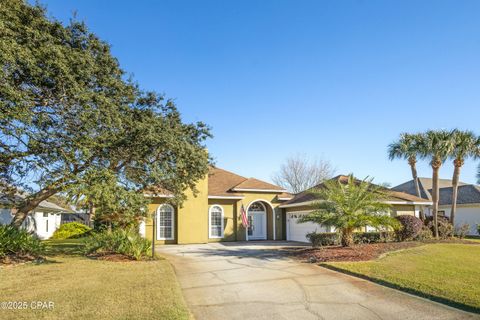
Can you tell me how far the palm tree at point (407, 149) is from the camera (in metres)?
23.3

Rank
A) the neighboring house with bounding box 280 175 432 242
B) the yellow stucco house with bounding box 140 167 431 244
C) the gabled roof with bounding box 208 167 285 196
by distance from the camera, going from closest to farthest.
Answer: the neighboring house with bounding box 280 175 432 242
the yellow stucco house with bounding box 140 167 431 244
the gabled roof with bounding box 208 167 285 196

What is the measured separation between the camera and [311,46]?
13.3 meters

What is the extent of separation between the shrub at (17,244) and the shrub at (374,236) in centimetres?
1512

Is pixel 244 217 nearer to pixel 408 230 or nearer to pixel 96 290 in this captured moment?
pixel 408 230

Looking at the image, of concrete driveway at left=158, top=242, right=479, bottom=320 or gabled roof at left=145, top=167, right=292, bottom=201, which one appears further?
gabled roof at left=145, top=167, right=292, bottom=201

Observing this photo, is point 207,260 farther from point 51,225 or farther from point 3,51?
point 51,225

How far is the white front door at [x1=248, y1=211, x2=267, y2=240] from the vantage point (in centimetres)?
2433

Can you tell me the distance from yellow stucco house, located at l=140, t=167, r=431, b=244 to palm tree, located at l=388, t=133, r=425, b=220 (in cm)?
293

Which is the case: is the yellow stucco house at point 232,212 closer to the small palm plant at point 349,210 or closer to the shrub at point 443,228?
the shrub at point 443,228

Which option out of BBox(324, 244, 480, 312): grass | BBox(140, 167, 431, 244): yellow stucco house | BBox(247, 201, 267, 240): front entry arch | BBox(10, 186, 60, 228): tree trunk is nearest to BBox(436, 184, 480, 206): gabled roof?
BBox(140, 167, 431, 244): yellow stucco house

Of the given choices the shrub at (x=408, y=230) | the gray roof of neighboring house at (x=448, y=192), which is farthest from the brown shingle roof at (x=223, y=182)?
the gray roof of neighboring house at (x=448, y=192)

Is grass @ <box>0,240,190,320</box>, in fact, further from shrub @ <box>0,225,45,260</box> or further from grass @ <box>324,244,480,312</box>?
grass @ <box>324,244,480,312</box>

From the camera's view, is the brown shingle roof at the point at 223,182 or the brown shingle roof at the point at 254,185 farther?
the brown shingle roof at the point at 254,185

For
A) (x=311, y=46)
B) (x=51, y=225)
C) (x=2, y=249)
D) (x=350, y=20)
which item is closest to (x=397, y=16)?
(x=350, y=20)
